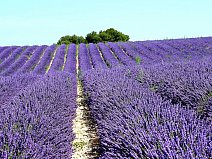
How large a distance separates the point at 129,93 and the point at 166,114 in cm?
166

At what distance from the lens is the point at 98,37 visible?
171ft

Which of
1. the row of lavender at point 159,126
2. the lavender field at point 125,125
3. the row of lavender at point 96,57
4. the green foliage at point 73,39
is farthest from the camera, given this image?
the green foliage at point 73,39

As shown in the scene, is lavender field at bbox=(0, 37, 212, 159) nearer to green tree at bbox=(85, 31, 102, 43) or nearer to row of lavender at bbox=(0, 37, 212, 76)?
row of lavender at bbox=(0, 37, 212, 76)

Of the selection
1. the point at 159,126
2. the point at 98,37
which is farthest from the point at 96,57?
the point at 98,37

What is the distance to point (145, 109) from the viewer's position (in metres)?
4.24

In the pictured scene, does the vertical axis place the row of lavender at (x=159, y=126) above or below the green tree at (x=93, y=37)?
below

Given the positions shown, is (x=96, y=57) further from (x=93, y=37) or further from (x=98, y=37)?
(x=93, y=37)

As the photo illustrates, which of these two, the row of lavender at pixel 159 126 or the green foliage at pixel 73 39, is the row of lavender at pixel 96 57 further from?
the green foliage at pixel 73 39

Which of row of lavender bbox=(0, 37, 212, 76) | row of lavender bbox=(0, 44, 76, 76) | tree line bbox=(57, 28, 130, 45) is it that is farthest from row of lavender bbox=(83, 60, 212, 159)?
tree line bbox=(57, 28, 130, 45)

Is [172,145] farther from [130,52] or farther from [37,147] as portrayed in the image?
[130,52]

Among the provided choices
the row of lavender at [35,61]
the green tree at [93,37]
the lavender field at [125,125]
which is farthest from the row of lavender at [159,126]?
the green tree at [93,37]

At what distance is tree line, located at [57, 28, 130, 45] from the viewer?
173ft

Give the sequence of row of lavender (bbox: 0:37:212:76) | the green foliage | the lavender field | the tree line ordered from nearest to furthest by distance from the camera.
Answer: the lavender field
row of lavender (bbox: 0:37:212:76)
the tree line
the green foliage

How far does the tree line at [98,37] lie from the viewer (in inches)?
2082
